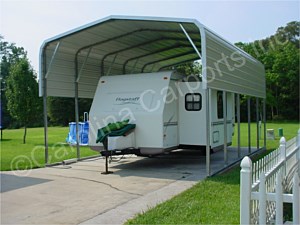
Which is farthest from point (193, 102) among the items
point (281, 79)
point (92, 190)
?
point (281, 79)

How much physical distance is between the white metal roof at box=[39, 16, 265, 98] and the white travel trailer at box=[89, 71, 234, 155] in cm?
126

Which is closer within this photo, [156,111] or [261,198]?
[261,198]

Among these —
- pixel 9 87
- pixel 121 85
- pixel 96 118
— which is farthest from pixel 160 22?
pixel 9 87

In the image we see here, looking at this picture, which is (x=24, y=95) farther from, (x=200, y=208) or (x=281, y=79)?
(x=281, y=79)

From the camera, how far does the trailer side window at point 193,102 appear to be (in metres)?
11.8

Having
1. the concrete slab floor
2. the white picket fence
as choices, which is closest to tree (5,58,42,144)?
the concrete slab floor

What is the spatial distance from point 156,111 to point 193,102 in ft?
5.24

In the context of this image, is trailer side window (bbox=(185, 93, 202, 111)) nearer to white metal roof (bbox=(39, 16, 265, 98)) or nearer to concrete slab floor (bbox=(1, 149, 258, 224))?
white metal roof (bbox=(39, 16, 265, 98))

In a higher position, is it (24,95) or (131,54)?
(131,54)

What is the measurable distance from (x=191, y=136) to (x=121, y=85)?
2.90 m

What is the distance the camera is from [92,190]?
822cm

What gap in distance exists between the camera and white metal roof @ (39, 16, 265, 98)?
33.7 ft

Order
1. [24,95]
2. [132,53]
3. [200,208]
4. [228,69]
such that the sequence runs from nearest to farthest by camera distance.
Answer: [200,208], [228,69], [132,53], [24,95]

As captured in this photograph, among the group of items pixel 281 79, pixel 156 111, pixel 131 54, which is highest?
pixel 281 79
